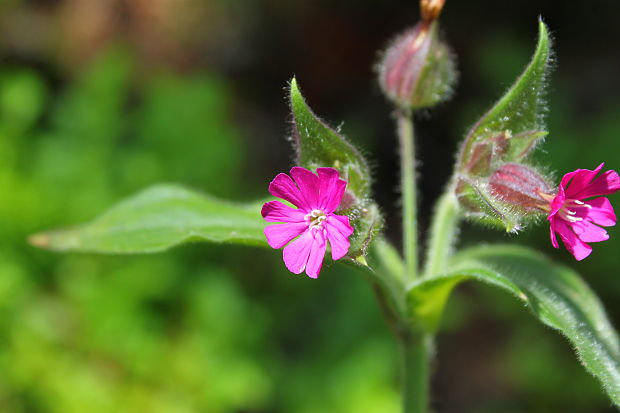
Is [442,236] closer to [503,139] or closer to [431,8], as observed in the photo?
[503,139]

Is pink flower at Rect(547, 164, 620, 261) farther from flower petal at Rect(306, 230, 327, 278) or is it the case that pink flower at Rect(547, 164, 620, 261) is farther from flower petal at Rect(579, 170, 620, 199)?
flower petal at Rect(306, 230, 327, 278)

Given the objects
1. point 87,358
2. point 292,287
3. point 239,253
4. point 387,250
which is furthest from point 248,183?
point 387,250

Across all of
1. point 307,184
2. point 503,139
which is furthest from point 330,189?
point 503,139

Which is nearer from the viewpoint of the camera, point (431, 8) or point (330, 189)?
point (330, 189)

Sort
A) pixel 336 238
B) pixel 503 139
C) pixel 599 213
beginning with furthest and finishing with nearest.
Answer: pixel 503 139
pixel 599 213
pixel 336 238

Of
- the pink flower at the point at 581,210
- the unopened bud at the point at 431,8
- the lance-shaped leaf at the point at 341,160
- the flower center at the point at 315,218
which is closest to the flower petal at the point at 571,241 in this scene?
the pink flower at the point at 581,210

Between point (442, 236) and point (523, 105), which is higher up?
point (523, 105)

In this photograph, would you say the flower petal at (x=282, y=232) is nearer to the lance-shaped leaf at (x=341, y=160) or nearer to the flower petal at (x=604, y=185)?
the lance-shaped leaf at (x=341, y=160)
